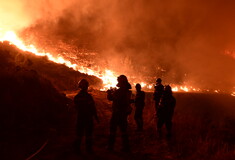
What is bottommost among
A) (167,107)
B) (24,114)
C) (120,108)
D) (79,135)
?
(79,135)

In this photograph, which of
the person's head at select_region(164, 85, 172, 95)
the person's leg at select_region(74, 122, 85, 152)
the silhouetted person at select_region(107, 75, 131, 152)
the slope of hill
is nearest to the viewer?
the person's leg at select_region(74, 122, 85, 152)

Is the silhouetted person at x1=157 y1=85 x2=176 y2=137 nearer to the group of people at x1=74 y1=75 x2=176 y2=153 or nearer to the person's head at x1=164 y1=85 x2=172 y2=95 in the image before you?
the person's head at x1=164 y1=85 x2=172 y2=95

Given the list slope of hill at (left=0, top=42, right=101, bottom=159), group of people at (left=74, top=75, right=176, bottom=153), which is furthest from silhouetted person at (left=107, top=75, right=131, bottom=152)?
slope of hill at (left=0, top=42, right=101, bottom=159)

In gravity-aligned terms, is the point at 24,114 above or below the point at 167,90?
below

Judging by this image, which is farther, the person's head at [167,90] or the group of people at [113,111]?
the person's head at [167,90]

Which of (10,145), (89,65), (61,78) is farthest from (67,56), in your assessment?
(10,145)

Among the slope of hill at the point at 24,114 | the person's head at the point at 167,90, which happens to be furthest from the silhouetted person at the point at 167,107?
the slope of hill at the point at 24,114

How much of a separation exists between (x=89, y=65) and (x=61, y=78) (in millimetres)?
52837

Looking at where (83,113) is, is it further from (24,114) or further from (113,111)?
(24,114)

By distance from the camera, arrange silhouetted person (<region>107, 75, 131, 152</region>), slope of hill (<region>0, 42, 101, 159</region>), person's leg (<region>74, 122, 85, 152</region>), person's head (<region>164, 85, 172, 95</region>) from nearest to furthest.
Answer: person's leg (<region>74, 122, 85, 152</region>), silhouetted person (<region>107, 75, 131, 152</region>), slope of hill (<region>0, 42, 101, 159</region>), person's head (<region>164, 85, 172, 95</region>)

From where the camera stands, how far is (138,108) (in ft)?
37.2

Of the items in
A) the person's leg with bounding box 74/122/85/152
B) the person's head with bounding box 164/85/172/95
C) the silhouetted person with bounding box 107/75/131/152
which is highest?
the person's head with bounding box 164/85/172/95

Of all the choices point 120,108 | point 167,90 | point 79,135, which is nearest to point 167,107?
point 167,90

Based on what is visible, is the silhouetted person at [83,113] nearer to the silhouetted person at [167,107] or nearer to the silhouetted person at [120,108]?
the silhouetted person at [120,108]
